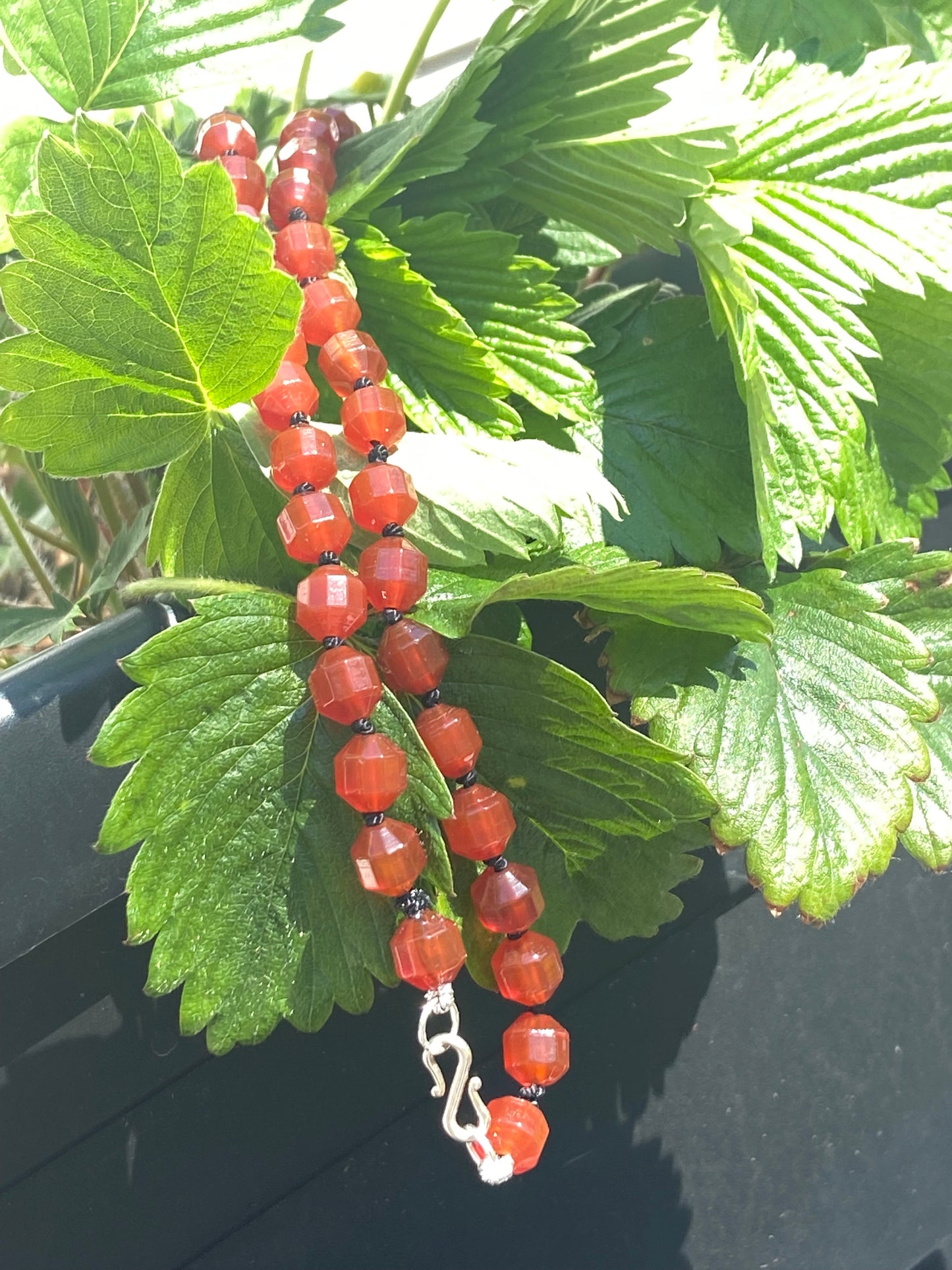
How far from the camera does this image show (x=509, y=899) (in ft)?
1.24

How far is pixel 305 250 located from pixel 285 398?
69 millimetres

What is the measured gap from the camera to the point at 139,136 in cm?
32

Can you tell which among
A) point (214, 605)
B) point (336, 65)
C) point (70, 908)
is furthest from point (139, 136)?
point (336, 65)

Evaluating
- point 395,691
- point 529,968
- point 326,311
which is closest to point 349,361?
point 326,311

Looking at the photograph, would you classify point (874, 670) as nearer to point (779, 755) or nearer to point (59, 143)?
point (779, 755)

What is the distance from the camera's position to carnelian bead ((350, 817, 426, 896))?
35 cm

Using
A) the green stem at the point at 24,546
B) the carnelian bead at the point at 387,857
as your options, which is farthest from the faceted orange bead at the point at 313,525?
the green stem at the point at 24,546

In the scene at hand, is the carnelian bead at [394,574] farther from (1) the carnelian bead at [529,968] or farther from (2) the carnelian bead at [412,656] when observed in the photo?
(1) the carnelian bead at [529,968]

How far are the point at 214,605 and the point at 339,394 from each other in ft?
0.36

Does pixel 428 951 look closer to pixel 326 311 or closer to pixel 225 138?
pixel 326 311

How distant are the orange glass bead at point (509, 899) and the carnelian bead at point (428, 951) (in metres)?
0.02

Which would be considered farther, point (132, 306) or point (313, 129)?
point (313, 129)

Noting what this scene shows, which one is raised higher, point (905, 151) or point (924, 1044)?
point (905, 151)

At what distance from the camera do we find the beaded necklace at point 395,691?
1.17 ft
